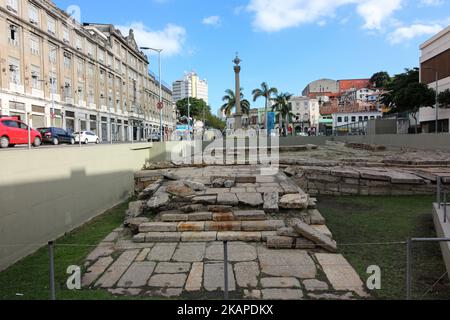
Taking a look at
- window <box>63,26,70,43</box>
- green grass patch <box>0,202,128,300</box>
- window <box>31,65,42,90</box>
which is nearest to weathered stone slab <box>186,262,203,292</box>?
green grass patch <box>0,202,128,300</box>

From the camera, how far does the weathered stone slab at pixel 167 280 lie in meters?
4.21

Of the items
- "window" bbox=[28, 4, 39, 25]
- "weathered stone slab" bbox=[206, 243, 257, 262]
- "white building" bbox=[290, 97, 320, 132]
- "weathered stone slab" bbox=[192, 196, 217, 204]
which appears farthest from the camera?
"white building" bbox=[290, 97, 320, 132]

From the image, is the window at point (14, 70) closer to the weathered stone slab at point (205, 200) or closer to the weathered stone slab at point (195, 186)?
the weathered stone slab at point (195, 186)

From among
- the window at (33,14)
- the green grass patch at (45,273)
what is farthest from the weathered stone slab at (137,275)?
the window at (33,14)

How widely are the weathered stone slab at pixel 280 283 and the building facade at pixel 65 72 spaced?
11738 mm

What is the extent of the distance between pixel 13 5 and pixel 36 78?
6.13 m

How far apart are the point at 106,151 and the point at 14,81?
2443 centimetres

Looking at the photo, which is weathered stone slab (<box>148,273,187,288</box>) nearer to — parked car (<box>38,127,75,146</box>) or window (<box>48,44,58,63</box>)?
parked car (<box>38,127,75,146</box>)

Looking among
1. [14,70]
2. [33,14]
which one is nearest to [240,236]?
[14,70]

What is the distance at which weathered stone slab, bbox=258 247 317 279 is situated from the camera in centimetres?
449

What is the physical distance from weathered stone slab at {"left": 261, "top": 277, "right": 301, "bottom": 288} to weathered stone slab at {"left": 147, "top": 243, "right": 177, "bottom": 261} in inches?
61.8

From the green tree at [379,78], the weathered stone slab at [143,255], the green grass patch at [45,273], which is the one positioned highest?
the green tree at [379,78]

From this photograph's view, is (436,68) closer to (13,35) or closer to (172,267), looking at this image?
(13,35)

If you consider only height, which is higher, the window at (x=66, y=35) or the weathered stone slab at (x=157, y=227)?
the window at (x=66, y=35)
